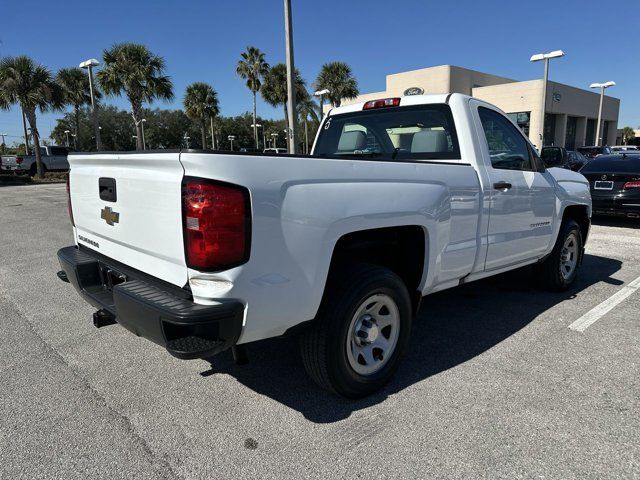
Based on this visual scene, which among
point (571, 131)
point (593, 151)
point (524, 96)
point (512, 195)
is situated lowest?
point (512, 195)

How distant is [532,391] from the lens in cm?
301

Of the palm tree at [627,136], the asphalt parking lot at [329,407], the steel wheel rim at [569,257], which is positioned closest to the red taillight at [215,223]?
the asphalt parking lot at [329,407]

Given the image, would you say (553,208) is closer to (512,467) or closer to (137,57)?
(512,467)

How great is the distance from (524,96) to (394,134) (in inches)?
1581

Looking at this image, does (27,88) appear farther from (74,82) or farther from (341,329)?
(341,329)

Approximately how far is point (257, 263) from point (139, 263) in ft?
2.82

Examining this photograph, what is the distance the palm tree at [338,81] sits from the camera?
38781 millimetres

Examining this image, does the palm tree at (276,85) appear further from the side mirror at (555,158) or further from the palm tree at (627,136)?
the palm tree at (627,136)

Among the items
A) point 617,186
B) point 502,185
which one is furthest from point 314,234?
point 617,186

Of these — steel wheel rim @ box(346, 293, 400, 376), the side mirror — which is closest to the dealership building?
the side mirror

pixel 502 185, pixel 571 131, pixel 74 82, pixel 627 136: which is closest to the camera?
pixel 502 185

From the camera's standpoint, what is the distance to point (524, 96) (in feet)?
128

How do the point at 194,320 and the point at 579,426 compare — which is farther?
the point at 579,426

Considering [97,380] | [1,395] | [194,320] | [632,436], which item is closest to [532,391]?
[632,436]
